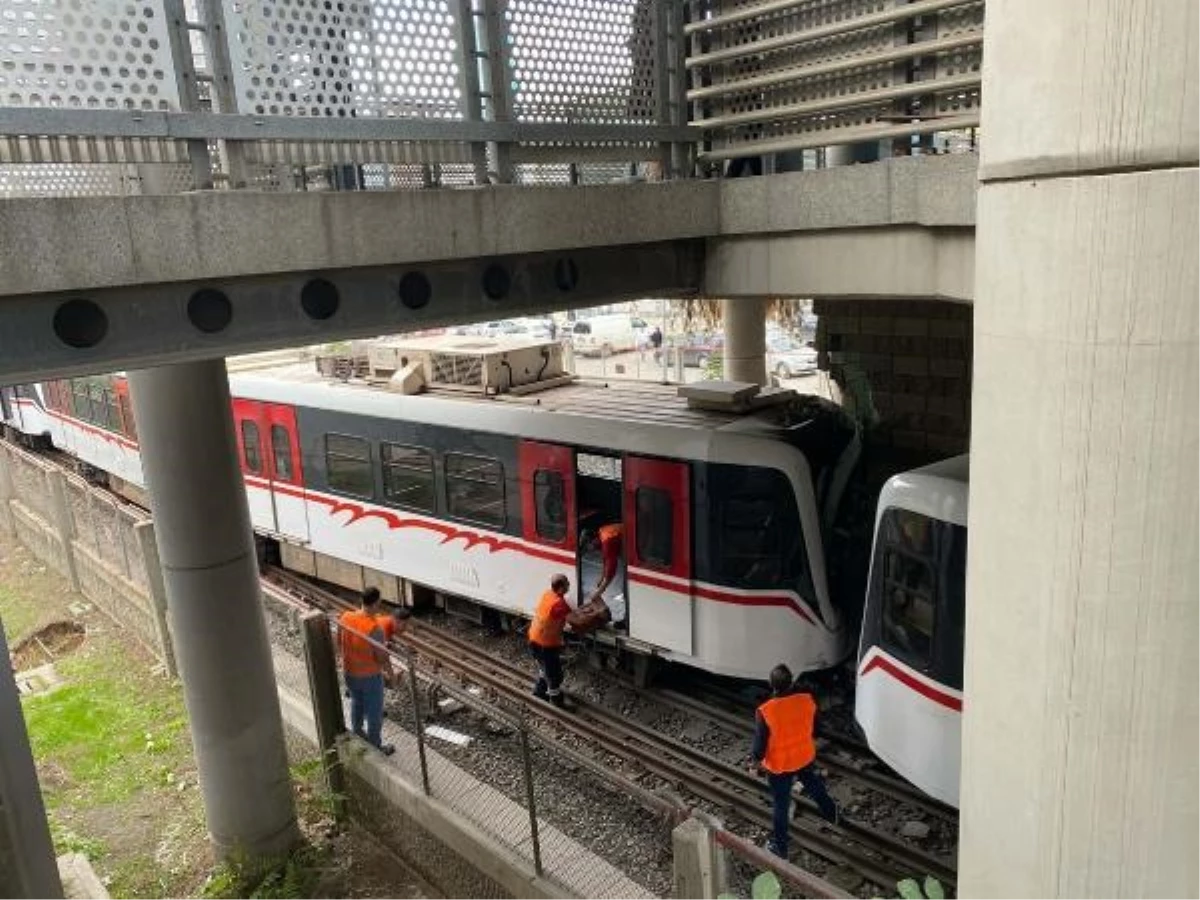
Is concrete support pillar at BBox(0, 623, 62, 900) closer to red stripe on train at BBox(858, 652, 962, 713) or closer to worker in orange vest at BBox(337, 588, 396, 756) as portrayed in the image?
worker in orange vest at BBox(337, 588, 396, 756)

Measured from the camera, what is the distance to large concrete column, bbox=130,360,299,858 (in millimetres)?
8117

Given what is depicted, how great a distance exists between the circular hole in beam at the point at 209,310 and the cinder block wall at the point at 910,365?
7518 millimetres

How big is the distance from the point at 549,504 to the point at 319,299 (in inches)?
203

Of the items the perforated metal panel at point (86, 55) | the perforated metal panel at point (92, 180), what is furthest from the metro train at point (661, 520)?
the perforated metal panel at point (86, 55)

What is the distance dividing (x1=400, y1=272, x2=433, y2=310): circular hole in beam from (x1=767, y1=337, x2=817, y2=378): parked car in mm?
28844

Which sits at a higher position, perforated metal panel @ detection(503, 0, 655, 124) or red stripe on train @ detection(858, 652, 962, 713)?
perforated metal panel @ detection(503, 0, 655, 124)

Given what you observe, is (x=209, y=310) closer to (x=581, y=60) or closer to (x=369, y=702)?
(x=581, y=60)

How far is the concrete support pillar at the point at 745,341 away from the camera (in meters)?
18.0

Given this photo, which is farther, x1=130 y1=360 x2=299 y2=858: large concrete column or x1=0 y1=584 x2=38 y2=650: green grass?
x1=0 y1=584 x2=38 y2=650: green grass

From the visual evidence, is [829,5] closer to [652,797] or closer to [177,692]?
[652,797]

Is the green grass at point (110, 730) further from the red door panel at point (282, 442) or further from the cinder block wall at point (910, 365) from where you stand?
the cinder block wall at point (910, 365)

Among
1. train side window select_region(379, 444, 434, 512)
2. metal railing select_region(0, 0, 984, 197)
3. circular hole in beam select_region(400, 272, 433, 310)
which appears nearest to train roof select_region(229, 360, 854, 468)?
train side window select_region(379, 444, 434, 512)

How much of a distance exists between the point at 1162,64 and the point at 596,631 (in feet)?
27.3

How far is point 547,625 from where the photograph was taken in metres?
9.88
